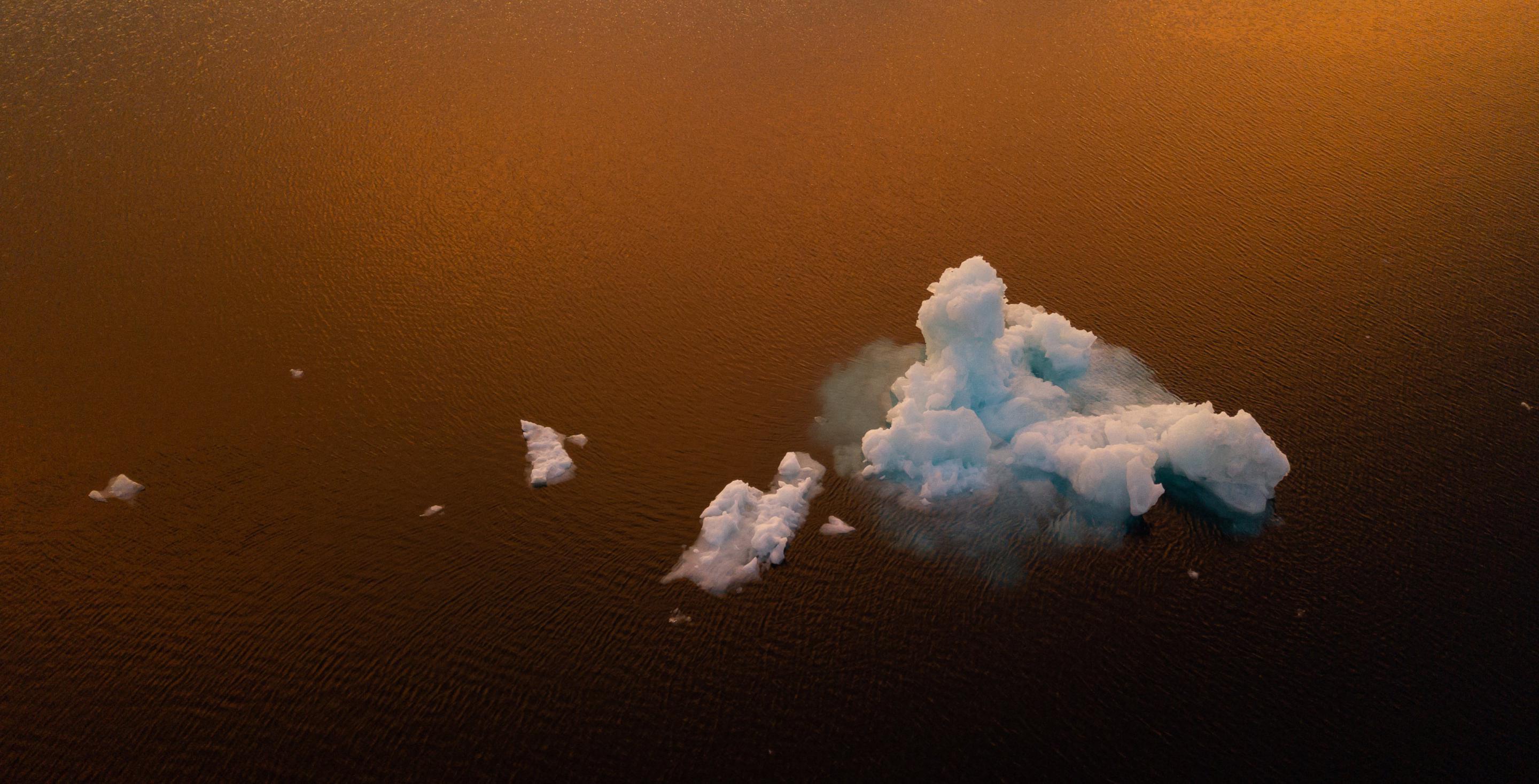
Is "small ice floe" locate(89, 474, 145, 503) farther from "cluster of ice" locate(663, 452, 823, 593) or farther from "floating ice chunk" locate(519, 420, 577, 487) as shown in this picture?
"cluster of ice" locate(663, 452, 823, 593)

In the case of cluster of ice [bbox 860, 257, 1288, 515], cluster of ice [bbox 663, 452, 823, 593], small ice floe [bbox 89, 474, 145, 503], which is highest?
cluster of ice [bbox 860, 257, 1288, 515]

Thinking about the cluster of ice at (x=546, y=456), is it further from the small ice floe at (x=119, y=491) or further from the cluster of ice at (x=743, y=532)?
the small ice floe at (x=119, y=491)

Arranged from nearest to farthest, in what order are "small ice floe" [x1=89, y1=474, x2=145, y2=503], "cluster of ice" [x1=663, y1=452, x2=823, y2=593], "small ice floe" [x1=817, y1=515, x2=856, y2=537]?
"cluster of ice" [x1=663, y1=452, x2=823, y2=593] → "small ice floe" [x1=817, y1=515, x2=856, y2=537] → "small ice floe" [x1=89, y1=474, x2=145, y2=503]

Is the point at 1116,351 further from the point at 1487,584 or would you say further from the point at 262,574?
the point at 262,574

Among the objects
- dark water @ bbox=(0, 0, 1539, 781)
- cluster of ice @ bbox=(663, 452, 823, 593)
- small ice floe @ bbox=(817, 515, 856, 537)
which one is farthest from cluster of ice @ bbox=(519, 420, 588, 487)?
small ice floe @ bbox=(817, 515, 856, 537)

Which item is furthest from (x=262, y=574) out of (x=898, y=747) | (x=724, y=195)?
(x=724, y=195)

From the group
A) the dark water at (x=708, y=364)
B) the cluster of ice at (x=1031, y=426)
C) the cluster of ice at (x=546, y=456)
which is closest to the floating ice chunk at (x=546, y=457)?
the cluster of ice at (x=546, y=456)
